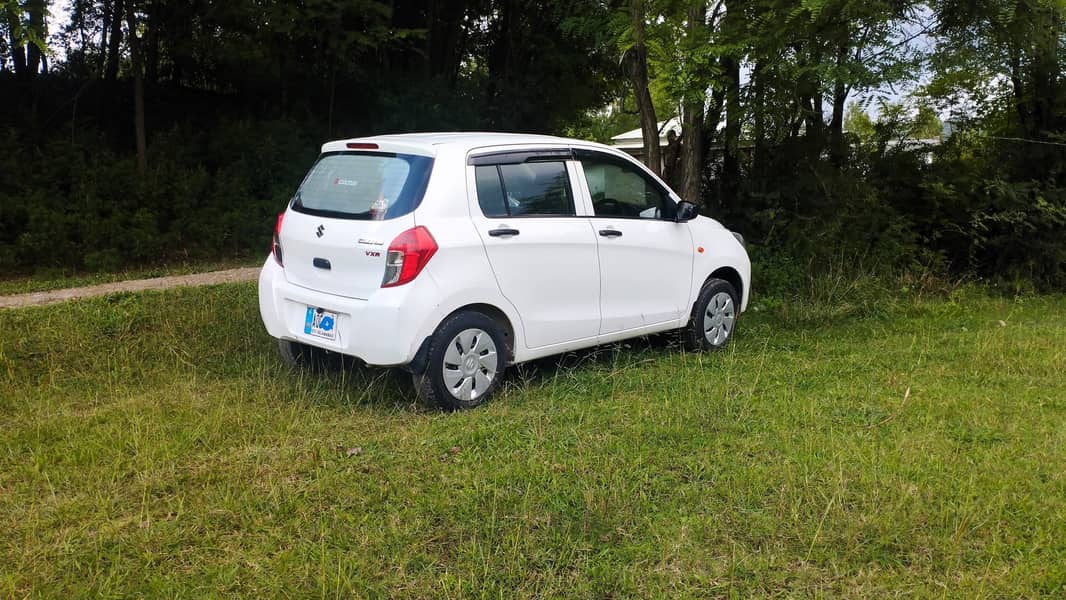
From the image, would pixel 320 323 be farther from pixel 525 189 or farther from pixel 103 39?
pixel 103 39

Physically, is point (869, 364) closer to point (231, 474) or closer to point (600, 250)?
point (600, 250)

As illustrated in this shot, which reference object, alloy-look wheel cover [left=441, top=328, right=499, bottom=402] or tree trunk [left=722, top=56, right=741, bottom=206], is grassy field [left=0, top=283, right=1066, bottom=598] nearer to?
alloy-look wheel cover [left=441, top=328, right=499, bottom=402]

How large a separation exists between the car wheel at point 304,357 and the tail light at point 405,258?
1374 millimetres

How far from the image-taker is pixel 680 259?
7.46 m

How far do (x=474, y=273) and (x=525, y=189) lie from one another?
87 cm

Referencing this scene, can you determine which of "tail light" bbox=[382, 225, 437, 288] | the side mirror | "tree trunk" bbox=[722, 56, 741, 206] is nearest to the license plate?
"tail light" bbox=[382, 225, 437, 288]

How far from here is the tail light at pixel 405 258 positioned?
559 centimetres

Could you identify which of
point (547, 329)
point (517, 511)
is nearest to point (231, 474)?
point (517, 511)

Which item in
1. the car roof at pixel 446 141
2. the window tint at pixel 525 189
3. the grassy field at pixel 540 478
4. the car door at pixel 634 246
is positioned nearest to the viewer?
the grassy field at pixel 540 478

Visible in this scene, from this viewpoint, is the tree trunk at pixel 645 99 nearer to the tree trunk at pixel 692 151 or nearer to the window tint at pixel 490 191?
the tree trunk at pixel 692 151

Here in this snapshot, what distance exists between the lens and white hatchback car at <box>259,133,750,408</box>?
567 centimetres

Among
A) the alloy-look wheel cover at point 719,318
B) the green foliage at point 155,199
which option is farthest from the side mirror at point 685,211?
the green foliage at point 155,199

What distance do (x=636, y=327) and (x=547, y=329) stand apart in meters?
1.04

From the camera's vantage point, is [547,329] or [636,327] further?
[636,327]
